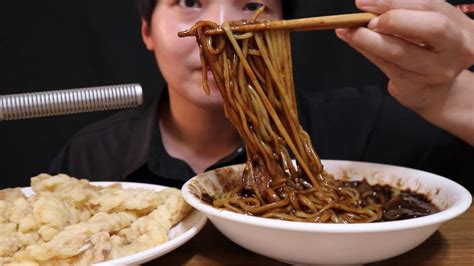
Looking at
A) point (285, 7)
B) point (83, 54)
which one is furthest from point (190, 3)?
point (83, 54)

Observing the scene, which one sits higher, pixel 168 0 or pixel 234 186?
pixel 168 0

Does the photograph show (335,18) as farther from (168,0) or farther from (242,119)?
(168,0)

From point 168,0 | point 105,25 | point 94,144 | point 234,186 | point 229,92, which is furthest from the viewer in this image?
point 105,25

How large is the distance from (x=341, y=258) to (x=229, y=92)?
0.53 meters

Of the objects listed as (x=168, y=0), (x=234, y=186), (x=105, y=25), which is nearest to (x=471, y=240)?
(x=234, y=186)

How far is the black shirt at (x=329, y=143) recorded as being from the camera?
2.30m

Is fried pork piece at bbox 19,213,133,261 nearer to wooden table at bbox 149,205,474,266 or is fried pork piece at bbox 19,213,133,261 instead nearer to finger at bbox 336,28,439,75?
wooden table at bbox 149,205,474,266

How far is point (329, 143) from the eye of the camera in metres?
2.47

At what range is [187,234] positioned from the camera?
3.94ft

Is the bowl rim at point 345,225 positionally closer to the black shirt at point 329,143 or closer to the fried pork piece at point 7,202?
the fried pork piece at point 7,202

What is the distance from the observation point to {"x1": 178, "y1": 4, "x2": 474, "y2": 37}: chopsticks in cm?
122

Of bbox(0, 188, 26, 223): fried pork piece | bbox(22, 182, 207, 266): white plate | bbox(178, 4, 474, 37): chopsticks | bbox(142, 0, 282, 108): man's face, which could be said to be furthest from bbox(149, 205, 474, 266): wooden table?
bbox(142, 0, 282, 108): man's face

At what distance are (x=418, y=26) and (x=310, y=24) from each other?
0.87ft

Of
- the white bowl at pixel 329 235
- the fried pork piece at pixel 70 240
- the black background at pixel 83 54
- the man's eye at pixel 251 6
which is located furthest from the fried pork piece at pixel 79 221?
the black background at pixel 83 54
